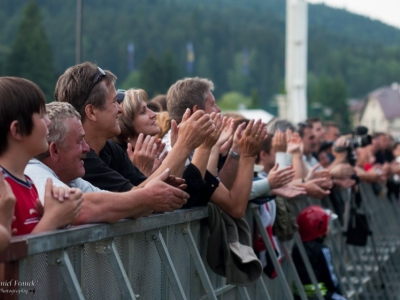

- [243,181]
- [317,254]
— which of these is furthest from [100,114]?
[317,254]

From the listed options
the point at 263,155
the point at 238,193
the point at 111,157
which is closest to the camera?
the point at 111,157

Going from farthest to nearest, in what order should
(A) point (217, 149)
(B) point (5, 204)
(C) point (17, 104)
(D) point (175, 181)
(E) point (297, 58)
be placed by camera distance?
(E) point (297, 58) → (A) point (217, 149) → (D) point (175, 181) → (C) point (17, 104) → (B) point (5, 204)

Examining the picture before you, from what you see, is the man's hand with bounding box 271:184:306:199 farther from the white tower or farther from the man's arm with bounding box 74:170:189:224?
the white tower


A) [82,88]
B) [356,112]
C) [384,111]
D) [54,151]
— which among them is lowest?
[54,151]

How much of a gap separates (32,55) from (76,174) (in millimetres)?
95519

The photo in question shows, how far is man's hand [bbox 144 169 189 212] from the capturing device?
4.09 meters

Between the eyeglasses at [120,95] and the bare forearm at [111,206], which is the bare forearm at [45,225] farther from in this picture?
the eyeglasses at [120,95]

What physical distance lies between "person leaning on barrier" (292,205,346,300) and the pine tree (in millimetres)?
82935

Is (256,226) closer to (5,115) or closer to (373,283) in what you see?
(5,115)

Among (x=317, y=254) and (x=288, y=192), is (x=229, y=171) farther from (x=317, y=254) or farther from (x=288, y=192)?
(x=317, y=254)

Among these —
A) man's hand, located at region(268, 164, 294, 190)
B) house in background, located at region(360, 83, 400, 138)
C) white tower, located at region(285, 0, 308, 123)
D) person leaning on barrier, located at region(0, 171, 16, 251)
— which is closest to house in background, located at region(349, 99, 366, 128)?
house in background, located at region(360, 83, 400, 138)

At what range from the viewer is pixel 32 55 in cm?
9756

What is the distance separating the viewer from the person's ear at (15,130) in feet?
10.9

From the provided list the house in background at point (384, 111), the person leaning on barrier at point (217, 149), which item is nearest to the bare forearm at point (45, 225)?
the person leaning on barrier at point (217, 149)
